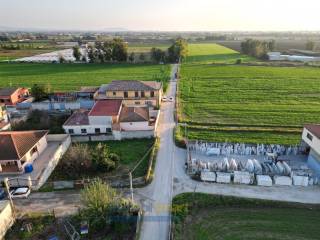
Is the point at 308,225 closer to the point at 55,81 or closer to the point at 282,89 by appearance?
the point at 282,89

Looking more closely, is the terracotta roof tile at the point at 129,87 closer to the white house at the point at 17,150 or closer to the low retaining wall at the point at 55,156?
the low retaining wall at the point at 55,156

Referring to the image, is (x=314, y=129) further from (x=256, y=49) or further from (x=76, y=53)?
(x=76, y=53)

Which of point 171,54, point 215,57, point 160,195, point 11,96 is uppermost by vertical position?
point 171,54

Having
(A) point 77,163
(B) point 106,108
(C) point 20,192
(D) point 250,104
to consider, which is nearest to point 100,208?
(A) point 77,163

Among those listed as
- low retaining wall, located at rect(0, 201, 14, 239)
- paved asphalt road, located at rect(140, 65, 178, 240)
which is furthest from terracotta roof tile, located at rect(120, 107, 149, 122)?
low retaining wall, located at rect(0, 201, 14, 239)

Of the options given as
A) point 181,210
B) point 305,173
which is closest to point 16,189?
point 181,210

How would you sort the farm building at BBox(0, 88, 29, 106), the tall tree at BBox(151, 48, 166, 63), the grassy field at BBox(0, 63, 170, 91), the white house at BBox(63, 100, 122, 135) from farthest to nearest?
1. the tall tree at BBox(151, 48, 166, 63)
2. the grassy field at BBox(0, 63, 170, 91)
3. the farm building at BBox(0, 88, 29, 106)
4. the white house at BBox(63, 100, 122, 135)

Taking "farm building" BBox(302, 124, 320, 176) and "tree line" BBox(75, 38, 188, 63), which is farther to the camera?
"tree line" BBox(75, 38, 188, 63)

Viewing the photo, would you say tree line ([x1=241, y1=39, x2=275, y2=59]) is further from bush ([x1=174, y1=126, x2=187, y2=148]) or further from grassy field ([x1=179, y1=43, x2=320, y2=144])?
bush ([x1=174, y1=126, x2=187, y2=148])
